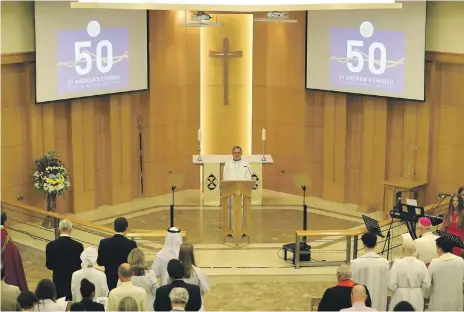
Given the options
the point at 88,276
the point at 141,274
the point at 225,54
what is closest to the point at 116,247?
the point at 88,276

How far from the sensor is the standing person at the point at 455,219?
11.9 m

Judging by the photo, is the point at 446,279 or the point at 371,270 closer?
the point at 446,279

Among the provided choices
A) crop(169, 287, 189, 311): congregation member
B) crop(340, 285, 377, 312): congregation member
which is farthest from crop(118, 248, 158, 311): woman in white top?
crop(340, 285, 377, 312): congregation member

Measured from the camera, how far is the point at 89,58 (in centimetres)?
1534

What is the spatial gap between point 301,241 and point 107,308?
557 centimetres

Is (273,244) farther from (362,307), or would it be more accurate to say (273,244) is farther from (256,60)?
(362,307)

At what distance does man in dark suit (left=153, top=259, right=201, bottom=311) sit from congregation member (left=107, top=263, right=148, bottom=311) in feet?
0.66

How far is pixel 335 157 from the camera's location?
55.0ft

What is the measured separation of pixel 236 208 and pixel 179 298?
252 inches

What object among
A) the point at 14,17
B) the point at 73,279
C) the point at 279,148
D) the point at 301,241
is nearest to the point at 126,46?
the point at 14,17

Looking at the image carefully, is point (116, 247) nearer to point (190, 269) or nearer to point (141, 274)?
point (141, 274)

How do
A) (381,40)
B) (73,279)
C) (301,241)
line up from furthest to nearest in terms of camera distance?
(381,40), (301,241), (73,279)

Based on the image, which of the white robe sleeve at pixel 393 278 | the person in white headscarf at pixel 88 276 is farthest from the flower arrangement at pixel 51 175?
the white robe sleeve at pixel 393 278

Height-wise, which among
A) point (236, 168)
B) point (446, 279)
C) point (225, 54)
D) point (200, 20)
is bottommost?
point (446, 279)
